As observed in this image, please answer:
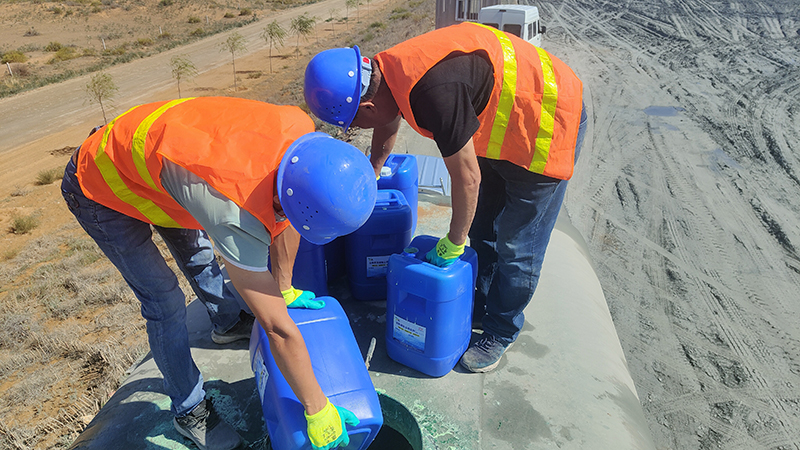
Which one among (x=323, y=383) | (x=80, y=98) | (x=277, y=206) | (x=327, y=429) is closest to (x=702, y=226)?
(x=323, y=383)

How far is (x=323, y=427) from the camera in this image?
1.80 meters

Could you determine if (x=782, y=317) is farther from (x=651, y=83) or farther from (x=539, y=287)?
(x=651, y=83)

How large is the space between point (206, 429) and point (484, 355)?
4.90ft

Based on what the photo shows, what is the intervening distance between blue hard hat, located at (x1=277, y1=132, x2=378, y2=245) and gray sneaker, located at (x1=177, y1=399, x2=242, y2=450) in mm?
1309

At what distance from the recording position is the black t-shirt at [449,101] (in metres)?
1.94

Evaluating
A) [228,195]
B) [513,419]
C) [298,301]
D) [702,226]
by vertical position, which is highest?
[228,195]

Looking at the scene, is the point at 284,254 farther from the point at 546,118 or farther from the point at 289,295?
the point at 546,118

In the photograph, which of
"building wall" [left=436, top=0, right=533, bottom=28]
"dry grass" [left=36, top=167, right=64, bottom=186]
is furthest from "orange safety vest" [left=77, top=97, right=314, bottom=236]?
"building wall" [left=436, top=0, right=533, bottom=28]

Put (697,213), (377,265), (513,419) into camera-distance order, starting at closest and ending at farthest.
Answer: (513,419) < (377,265) < (697,213)

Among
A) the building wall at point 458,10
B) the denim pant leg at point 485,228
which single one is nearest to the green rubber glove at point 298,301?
the denim pant leg at point 485,228

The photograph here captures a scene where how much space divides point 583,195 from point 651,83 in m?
5.42

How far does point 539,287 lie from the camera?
3.42m

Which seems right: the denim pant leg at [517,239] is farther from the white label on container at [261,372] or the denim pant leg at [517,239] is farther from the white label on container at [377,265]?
the white label on container at [261,372]

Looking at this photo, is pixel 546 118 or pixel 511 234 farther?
pixel 511 234
